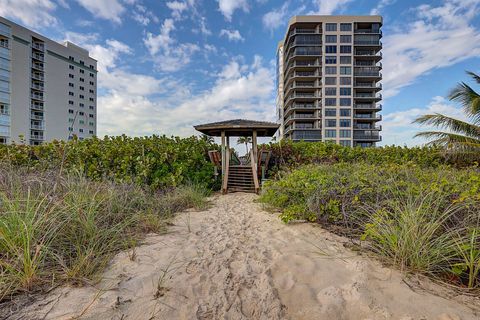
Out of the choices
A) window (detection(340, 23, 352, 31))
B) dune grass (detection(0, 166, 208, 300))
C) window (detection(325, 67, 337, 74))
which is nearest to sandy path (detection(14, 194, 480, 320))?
dune grass (detection(0, 166, 208, 300))

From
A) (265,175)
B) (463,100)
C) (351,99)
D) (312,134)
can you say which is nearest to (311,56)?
(351,99)

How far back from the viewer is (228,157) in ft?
33.3

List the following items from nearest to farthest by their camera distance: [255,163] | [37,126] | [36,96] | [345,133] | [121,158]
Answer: [121,158] → [255,163] → [345,133] → [36,96] → [37,126]

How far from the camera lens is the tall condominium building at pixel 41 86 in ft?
124

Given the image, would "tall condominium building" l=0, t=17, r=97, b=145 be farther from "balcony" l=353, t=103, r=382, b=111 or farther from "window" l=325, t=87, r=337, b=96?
"balcony" l=353, t=103, r=382, b=111

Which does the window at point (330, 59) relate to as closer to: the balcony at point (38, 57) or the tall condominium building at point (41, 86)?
the tall condominium building at point (41, 86)

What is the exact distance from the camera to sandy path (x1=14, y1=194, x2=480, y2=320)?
184cm

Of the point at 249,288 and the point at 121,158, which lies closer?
the point at 249,288

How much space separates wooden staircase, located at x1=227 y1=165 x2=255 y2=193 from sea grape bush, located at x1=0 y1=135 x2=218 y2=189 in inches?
74.0

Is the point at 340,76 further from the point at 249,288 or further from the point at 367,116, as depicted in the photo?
the point at 249,288

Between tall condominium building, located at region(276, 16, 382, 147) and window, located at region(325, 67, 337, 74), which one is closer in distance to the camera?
tall condominium building, located at region(276, 16, 382, 147)

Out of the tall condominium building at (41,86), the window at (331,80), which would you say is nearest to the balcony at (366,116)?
the window at (331,80)

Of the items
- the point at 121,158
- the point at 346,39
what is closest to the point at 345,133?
the point at 346,39

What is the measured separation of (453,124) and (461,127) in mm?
343
